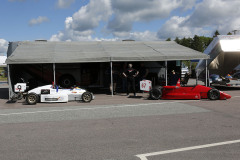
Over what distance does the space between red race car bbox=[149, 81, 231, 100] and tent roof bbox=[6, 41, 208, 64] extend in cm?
275

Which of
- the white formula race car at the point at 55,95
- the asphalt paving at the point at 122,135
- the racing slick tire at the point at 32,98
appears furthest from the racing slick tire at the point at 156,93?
the racing slick tire at the point at 32,98

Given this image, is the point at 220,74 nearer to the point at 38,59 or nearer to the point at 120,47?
the point at 120,47

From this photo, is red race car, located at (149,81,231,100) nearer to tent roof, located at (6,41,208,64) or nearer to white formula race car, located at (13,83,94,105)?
tent roof, located at (6,41,208,64)

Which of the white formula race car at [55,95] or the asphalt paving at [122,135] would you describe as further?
the white formula race car at [55,95]

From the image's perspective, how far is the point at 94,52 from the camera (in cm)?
1512

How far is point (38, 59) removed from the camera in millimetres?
13148

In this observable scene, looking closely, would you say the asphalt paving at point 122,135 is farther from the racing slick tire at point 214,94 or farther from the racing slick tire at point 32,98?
the racing slick tire at point 214,94

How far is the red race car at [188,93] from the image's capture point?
11.4m

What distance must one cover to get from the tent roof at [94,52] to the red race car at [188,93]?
2745mm

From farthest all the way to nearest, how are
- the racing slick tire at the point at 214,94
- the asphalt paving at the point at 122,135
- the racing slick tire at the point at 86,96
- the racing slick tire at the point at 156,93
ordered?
the racing slick tire at the point at 156,93 → the racing slick tire at the point at 86,96 → the racing slick tire at the point at 214,94 → the asphalt paving at the point at 122,135

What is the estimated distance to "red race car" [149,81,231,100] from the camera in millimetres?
11398

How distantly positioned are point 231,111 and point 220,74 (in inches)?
357

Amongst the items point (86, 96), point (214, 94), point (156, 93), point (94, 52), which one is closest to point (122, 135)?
point (86, 96)

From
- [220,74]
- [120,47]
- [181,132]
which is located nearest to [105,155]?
[181,132]
